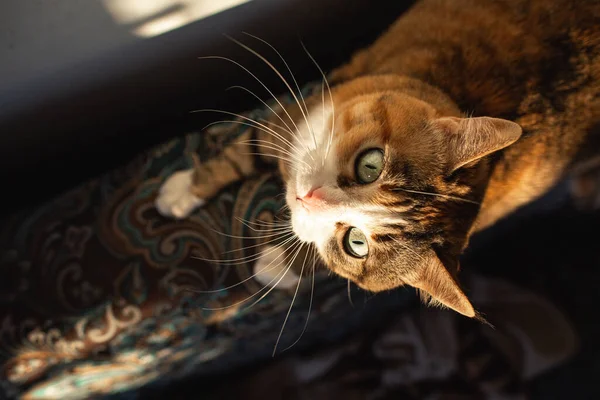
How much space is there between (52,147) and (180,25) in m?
0.51

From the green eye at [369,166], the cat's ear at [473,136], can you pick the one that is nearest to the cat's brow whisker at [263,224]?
the green eye at [369,166]

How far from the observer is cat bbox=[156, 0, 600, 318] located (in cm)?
72

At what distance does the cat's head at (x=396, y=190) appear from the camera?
2.34ft

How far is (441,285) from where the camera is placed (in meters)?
0.73

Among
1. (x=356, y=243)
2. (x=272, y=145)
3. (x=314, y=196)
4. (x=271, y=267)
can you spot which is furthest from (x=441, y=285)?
(x=272, y=145)

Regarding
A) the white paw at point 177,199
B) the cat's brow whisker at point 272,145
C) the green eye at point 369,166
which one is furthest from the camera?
the white paw at point 177,199

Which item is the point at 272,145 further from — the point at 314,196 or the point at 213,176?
the point at 314,196

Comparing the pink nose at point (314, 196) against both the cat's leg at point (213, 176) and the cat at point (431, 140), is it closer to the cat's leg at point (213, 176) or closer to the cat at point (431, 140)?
the cat at point (431, 140)

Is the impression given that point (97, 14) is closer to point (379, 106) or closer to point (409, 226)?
point (379, 106)

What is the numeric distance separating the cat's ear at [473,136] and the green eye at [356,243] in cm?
20

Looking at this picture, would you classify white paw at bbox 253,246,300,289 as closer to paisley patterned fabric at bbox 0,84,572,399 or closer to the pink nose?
paisley patterned fabric at bbox 0,84,572,399

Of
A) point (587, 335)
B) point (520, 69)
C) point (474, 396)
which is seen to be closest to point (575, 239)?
point (587, 335)

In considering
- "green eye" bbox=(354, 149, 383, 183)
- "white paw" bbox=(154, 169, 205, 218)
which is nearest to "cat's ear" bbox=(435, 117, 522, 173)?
"green eye" bbox=(354, 149, 383, 183)

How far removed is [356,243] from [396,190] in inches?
5.4
